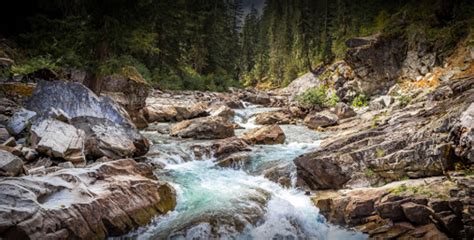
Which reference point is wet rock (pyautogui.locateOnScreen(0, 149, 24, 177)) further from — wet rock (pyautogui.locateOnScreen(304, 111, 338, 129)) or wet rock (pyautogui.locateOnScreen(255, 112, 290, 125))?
wet rock (pyautogui.locateOnScreen(255, 112, 290, 125))

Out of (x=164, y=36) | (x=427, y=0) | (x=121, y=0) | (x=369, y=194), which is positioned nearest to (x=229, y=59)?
(x=164, y=36)

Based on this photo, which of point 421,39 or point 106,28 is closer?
point 106,28

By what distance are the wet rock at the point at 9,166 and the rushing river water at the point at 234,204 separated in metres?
2.61

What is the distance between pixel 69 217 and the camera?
5258 millimetres

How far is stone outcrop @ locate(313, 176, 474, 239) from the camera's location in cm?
541

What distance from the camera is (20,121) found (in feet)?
30.2

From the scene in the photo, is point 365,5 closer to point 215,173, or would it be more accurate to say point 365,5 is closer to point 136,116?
point 136,116

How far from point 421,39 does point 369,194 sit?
1877cm

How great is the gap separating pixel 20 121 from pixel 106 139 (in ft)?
8.05

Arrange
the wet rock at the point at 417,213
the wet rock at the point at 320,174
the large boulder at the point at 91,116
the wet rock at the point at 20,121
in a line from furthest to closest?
the large boulder at the point at 91,116, the wet rock at the point at 20,121, the wet rock at the point at 320,174, the wet rock at the point at 417,213

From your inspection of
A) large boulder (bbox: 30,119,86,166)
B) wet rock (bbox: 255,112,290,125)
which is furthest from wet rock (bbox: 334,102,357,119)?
large boulder (bbox: 30,119,86,166)

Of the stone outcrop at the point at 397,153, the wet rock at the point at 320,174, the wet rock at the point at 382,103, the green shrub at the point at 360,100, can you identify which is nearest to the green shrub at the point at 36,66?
the wet rock at the point at 320,174

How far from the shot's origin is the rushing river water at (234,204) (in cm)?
662

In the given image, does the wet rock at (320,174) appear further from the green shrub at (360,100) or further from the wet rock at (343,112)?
the green shrub at (360,100)
